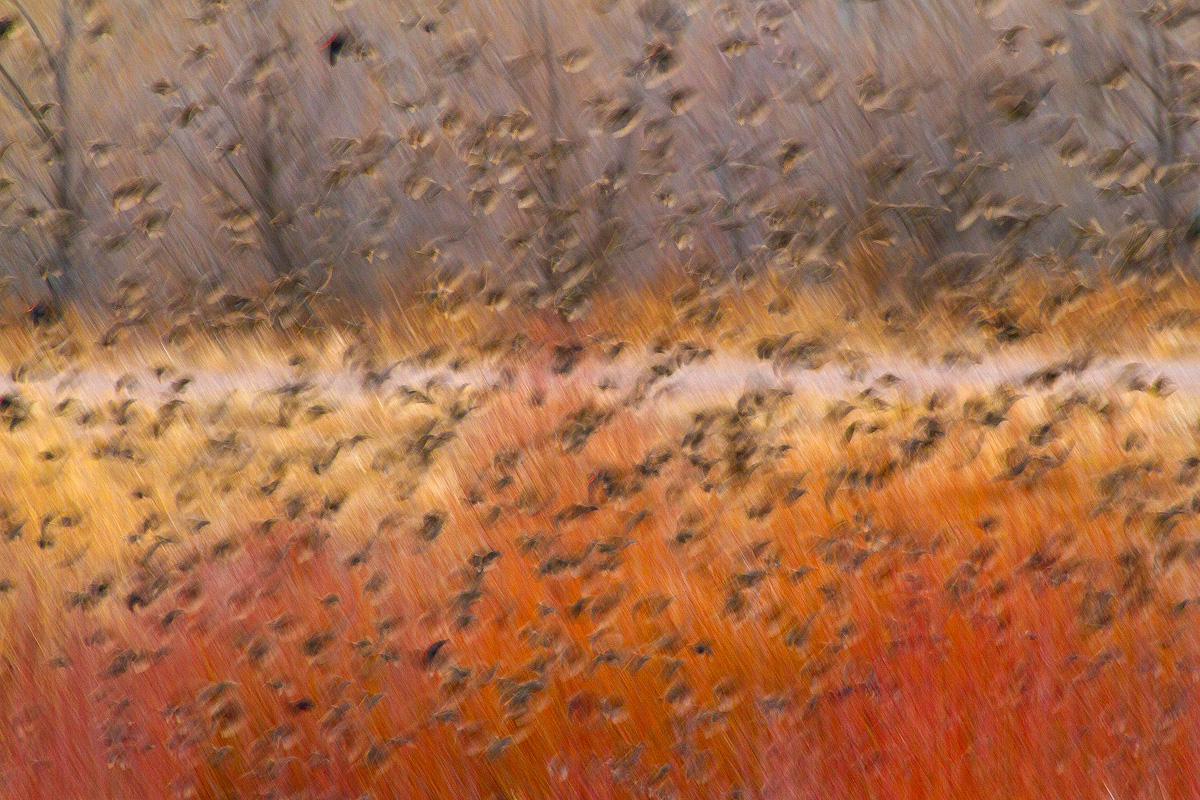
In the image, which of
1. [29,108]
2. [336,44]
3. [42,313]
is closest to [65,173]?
[29,108]

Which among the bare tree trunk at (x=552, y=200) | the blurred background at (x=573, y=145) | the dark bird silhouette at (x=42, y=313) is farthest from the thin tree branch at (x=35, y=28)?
the bare tree trunk at (x=552, y=200)

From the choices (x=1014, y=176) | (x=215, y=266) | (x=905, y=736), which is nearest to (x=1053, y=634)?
(x=905, y=736)

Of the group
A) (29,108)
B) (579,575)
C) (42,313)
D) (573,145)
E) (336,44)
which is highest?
(29,108)

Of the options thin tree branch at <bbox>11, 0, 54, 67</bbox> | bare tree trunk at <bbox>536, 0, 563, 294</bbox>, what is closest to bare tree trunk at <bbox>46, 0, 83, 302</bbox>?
thin tree branch at <bbox>11, 0, 54, 67</bbox>

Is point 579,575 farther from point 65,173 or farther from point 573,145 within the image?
point 65,173

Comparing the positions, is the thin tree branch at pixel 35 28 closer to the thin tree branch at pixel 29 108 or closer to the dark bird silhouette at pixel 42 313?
the thin tree branch at pixel 29 108

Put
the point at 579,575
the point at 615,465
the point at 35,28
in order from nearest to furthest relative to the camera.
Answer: the point at 579,575, the point at 615,465, the point at 35,28

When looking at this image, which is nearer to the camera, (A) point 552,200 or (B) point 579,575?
(B) point 579,575

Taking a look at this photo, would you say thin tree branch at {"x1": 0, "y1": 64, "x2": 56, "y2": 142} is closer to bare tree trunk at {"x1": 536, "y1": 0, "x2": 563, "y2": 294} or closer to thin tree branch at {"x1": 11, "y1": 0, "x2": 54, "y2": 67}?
thin tree branch at {"x1": 11, "y1": 0, "x2": 54, "y2": 67}

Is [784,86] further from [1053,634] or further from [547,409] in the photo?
[1053,634]
